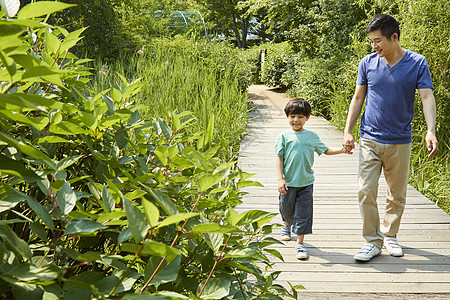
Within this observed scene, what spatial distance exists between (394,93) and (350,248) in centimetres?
140

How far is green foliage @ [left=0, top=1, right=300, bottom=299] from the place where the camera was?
2.29 feet

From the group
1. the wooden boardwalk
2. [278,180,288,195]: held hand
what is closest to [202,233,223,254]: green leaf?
the wooden boardwalk

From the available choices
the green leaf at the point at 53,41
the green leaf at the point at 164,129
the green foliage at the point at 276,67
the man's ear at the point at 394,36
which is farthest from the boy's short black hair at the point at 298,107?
the green foliage at the point at 276,67

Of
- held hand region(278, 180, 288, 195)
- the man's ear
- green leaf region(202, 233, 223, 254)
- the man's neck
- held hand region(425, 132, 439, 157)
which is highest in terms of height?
the man's ear

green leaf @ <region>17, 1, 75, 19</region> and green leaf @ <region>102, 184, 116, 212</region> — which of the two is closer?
green leaf @ <region>17, 1, 75, 19</region>

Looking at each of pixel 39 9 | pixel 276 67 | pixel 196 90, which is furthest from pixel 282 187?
pixel 276 67

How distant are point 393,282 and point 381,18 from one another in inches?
78.5

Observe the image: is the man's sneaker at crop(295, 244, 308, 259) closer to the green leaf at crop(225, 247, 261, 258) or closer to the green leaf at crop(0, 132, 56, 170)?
the green leaf at crop(225, 247, 261, 258)

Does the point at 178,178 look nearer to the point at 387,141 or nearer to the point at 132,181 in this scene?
the point at 132,181

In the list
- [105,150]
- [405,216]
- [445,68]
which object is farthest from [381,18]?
[445,68]

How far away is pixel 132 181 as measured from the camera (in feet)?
3.60

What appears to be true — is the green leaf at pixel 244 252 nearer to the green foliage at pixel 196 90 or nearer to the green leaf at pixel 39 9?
the green leaf at pixel 39 9

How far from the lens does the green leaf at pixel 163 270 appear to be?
0.82m

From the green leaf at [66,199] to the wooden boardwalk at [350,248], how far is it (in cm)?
216
